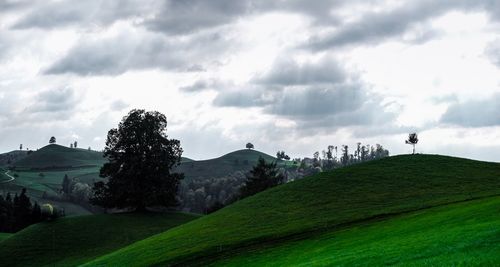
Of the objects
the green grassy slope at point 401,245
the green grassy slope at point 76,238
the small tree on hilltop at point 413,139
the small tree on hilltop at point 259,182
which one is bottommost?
the green grassy slope at point 76,238

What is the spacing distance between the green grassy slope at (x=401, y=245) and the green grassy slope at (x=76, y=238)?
4246 cm

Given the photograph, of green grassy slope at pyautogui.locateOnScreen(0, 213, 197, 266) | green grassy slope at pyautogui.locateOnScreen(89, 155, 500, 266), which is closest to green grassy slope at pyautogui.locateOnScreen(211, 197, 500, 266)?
green grassy slope at pyautogui.locateOnScreen(89, 155, 500, 266)

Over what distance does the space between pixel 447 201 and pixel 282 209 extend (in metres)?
23.2

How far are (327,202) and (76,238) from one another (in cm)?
4665

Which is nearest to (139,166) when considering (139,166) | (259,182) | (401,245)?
(139,166)

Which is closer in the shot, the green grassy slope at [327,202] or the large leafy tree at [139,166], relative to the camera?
the green grassy slope at [327,202]

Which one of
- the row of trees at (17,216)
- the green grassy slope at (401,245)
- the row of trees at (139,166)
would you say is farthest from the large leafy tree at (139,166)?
the green grassy slope at (401,245)

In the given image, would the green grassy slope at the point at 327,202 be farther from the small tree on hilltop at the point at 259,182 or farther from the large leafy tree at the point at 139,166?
the small tree on hilltop at the point at 259,182

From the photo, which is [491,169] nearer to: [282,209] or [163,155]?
[282,209]

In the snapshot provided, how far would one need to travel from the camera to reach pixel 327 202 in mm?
79125

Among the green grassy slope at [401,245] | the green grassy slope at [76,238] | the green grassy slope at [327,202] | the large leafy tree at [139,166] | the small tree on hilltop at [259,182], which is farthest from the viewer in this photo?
the small tree on hilltop at [259,182]

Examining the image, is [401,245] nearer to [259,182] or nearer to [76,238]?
[76,238]

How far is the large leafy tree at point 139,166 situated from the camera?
11575cm

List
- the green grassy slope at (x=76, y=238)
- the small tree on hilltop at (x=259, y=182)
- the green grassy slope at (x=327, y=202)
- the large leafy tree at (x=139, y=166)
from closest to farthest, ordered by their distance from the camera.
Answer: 1. the green grassy slope at (x=327, y=202)
2. the green grassy slope at (x=76, y=238)
3. the large leafy tree at (x=139, y=166)
4. the small tree on hilltop at (x=259, y=182)
